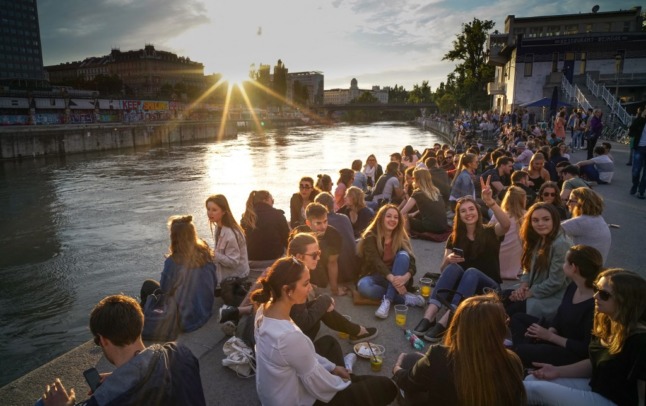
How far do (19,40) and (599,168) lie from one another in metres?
166

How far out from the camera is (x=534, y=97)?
38.9m

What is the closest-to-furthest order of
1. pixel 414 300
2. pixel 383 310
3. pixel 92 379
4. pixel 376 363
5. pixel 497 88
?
pixel 92 379, pixel 376 363, pixel 383 310, pixel 414 300, pixel 497 88

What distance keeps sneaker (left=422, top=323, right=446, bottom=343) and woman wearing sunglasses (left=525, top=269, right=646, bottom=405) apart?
57.6 inches

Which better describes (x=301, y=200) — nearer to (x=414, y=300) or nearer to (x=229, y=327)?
(x=414, y=300)

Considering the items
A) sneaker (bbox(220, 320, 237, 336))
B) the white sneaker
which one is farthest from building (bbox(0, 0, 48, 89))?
the white sneaker

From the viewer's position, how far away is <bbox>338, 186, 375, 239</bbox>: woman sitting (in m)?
7.46

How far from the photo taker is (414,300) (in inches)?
205

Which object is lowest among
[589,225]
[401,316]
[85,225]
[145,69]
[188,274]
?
[85,225]

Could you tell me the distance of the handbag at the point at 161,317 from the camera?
14.9 ft

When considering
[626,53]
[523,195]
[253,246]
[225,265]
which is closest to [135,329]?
[225,265]

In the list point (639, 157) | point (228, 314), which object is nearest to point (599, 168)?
point (639, 157)

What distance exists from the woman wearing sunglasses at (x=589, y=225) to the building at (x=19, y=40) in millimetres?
155122

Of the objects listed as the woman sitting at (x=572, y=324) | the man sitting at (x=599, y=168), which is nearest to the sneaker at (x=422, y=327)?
the woman sitting at (x=572, y=324)

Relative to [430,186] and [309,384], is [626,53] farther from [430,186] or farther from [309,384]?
[309,384]
